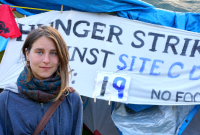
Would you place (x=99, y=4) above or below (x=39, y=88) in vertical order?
above

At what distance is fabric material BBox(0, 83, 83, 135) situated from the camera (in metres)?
1.09

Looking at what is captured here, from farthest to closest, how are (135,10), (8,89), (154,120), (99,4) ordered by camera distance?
1. (154,120)
2. (135,10)
3. (99,4)
4. (8,89)

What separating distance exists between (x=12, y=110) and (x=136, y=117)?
204cm

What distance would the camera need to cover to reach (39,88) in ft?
3.89

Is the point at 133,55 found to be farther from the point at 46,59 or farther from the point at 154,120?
the point at 46,59

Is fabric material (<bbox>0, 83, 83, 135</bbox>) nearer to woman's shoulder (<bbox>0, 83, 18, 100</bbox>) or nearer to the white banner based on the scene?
woman's shoulder (<bbox>0, 83, 18, 100</bbox>)

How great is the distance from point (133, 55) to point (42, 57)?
1579mm

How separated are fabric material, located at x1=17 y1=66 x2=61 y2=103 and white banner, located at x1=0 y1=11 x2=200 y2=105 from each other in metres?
1.31

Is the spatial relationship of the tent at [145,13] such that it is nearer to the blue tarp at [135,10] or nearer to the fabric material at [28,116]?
the blue tarp at [135,10]

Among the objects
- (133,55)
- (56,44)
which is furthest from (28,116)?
(133,55)

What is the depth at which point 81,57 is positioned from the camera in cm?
256

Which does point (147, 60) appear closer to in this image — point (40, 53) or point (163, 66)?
point (163, 66)

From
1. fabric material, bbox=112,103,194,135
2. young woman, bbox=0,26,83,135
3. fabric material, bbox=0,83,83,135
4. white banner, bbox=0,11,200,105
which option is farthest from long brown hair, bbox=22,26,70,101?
fabric material, bbox=112,103,194,135

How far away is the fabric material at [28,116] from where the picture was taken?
1094 mm
